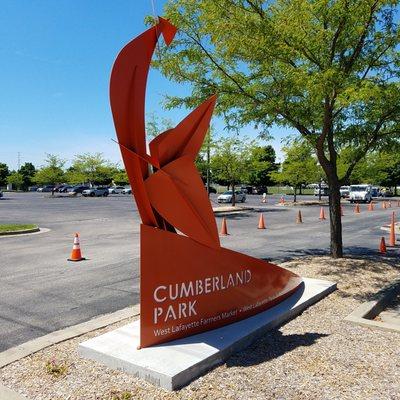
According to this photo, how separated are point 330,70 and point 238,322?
4526mm

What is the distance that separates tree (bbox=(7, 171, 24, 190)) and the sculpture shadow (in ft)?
284

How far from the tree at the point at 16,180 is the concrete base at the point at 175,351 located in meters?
86.1

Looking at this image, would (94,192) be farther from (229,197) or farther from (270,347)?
(270,347)

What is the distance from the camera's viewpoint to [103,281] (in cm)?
880

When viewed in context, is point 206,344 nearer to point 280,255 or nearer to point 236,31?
point 236,31

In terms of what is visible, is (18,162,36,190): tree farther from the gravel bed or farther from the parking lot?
the gravel bed

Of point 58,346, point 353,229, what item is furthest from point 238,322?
point 353,229

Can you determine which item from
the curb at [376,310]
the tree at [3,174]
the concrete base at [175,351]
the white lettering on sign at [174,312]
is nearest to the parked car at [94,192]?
the tree at [3,174]

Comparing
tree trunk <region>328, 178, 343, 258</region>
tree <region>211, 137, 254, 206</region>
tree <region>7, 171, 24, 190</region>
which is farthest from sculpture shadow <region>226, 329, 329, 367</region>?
tree <region>7, 171, 24, 190</region>

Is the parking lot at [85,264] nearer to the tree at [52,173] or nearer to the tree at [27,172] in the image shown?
the tree at [52,173]

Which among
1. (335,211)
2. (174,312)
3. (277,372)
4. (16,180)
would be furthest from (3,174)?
(277,372)

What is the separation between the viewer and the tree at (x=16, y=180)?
3290 inches

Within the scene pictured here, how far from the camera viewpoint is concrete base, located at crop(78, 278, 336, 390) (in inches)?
167

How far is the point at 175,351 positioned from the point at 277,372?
111cm
